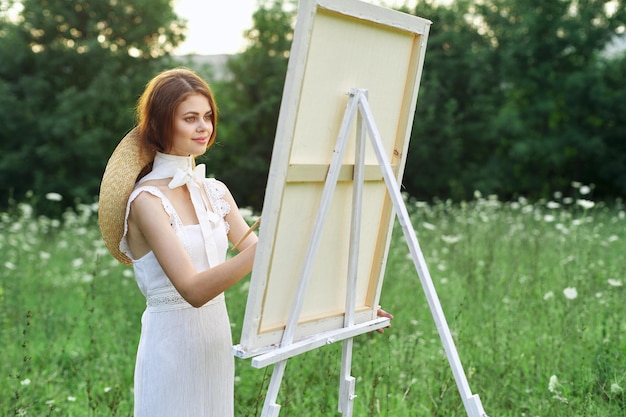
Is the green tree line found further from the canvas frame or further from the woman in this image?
the woman

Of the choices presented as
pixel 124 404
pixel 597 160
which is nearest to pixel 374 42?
pixel 124 404

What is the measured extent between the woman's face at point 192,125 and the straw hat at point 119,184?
3.9 inches

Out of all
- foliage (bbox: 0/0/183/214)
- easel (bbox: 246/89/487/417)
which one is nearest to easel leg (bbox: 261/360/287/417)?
easel (bbox: 246/89/487/417)

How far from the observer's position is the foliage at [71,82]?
15883 mm

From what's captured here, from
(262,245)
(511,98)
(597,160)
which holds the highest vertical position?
(511,98)

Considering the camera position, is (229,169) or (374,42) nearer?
(374,42)

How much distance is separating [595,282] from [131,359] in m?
2.80

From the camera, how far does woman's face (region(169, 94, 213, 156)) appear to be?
6.29ft

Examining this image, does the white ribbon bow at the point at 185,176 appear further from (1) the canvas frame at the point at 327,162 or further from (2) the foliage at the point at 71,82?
(2) the foliage at the point at 71,82

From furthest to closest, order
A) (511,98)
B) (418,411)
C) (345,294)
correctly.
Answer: (511,98) < (418,411) < (345,294)

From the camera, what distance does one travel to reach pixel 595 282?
14.6 ft

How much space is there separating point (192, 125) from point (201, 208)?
9.3 inches

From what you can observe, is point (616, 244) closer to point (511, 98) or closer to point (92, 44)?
point (511, 98)

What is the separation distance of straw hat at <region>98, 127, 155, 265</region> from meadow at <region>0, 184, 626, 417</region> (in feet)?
2.51
